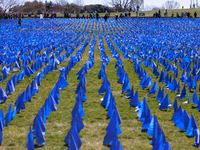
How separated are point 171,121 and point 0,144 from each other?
417 centimetres

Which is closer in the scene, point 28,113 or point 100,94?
point 28,113

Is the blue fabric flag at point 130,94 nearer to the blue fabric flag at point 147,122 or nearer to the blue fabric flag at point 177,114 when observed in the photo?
the blue fabric flag at point 177,114

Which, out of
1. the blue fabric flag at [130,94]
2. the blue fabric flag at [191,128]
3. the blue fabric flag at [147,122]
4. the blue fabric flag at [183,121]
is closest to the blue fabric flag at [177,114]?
the blue fabric flag at [183,121]

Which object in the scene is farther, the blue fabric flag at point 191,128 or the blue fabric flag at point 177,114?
the blue fabric flag at point 177,114

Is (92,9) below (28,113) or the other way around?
the other way around

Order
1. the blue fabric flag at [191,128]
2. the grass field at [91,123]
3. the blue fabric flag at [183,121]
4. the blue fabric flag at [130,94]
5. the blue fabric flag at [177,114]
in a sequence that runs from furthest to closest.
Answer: the blue fabric flag at [130,94]
the blue fabric flag at [177,114]
the blue fabric flag at [183,121]
the blue fabric flag at [191,128]
the grass field at [91,123]

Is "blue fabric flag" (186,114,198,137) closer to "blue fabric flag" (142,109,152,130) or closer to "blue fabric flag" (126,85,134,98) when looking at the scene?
"blue fabric flag" (142,109,152,130)

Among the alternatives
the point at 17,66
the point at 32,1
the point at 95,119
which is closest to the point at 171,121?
the point at 95,119

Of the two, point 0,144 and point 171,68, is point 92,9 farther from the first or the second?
point 0,144

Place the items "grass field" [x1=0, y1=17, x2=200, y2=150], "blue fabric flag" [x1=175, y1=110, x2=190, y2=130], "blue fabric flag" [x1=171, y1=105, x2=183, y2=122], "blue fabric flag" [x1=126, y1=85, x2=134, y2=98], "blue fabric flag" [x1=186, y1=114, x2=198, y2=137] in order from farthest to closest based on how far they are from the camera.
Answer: "blue fabric flag" [x1=126, y1=85, x2=134, y2=98]
"blue fabric flag" [x1=171, y1=105, x2=183, y2=122]
"blue fabric flag" [x1=175, y1=110, x2=190, y2=130]
"blue fabric flag" [x1=186, y1=114, x2=198, y2=137]
"grass field" [x1=0, y1=17, x2=200, y2=150]

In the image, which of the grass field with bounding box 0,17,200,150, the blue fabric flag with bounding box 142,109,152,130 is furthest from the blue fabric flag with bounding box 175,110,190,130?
the blue fabric flag with bounding box 142,109,152,130

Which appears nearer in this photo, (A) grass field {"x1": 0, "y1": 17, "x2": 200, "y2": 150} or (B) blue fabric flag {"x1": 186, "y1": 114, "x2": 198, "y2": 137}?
(A) grass field {"x1": 0, "y1": 17, "x2": 200, "y2": 150}

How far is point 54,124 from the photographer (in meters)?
7.41

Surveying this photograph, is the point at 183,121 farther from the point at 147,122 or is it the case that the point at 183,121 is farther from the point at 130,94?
the point at 130,94
